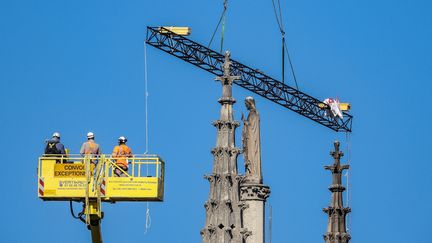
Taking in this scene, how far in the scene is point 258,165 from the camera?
70.9 m

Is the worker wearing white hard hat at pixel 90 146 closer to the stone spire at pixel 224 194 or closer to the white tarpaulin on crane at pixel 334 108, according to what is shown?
the stone spire at pixel 224 194

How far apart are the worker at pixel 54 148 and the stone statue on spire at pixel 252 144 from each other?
7.91 m

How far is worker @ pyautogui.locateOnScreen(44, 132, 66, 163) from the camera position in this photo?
252ft

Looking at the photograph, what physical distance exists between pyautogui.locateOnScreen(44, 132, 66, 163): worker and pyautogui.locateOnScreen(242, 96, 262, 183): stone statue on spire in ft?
26.0

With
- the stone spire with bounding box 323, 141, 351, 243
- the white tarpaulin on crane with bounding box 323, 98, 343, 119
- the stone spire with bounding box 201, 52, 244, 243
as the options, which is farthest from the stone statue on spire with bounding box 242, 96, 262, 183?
the white tarpaulin on crane with bounding box 323, 98, 343, 119

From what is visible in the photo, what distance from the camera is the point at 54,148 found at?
77000mm

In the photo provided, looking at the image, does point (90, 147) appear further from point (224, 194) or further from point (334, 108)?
point (334, 108)

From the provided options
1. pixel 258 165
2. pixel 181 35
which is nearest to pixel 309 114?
pixel 181 35

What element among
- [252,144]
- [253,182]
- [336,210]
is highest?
[252,144]

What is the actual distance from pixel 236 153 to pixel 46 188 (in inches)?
483

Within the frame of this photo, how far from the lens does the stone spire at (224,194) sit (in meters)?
65.1

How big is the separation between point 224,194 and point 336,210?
681 inches

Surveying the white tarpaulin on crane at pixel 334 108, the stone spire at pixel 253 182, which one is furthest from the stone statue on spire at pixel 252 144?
the white tarpaulin on crane at pixel 334 108

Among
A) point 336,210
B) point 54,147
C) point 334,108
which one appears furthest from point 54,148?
point 334,108
